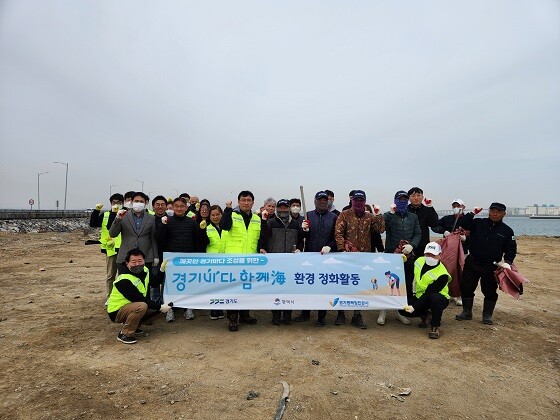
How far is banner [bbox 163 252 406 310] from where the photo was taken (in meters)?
5.31

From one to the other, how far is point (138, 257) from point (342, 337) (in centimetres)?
318

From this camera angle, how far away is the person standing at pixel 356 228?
17.9 ft

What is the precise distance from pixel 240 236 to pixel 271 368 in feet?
7.06

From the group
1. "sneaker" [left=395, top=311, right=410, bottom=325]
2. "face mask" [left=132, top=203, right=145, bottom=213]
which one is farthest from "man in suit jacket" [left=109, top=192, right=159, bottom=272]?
"sneaker" [left=395, top=311, right=410, bottom=325]

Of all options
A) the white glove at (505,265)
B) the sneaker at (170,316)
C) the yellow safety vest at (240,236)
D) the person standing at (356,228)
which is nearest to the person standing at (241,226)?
the yellow safety vest at (240,236)

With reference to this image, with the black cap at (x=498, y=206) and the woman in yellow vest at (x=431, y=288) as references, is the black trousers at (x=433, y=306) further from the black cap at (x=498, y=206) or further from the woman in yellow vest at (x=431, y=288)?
the black cap at (x=498, y=206)

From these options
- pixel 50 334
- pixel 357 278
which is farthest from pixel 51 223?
pixel 357 278

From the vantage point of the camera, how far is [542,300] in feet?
24.3

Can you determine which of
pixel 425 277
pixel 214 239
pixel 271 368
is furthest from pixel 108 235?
pixel 425 277

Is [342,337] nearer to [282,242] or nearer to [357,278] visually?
[357,278]

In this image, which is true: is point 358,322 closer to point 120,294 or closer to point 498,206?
point 498,206

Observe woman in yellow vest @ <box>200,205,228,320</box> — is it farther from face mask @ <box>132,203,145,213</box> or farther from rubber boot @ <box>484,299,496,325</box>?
rubber boot @ <box>484,299,496,325</box>

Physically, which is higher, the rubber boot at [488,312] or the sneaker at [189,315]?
the rubber boot at [488,312]

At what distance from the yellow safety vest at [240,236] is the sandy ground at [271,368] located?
1.24 m
